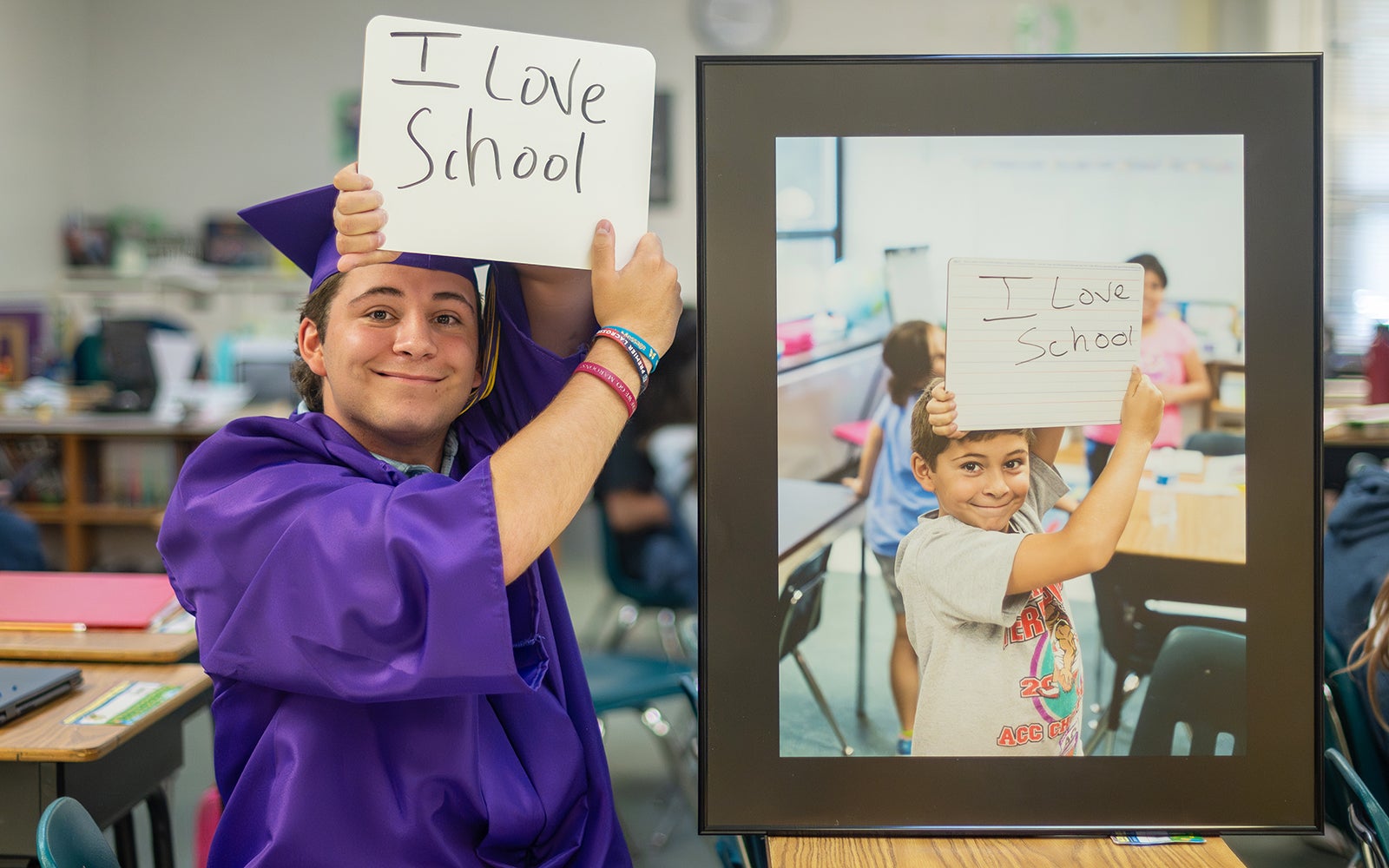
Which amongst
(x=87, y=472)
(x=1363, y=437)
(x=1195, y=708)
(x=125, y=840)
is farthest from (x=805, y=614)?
(x=87, y=472)

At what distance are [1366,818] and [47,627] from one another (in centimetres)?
182

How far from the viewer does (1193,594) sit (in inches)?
32.6

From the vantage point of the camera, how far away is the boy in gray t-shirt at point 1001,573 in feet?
2.71

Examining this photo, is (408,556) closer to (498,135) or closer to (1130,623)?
(498,135)

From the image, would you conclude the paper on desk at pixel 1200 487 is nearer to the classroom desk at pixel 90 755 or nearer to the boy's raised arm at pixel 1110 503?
the boy's raised arm at pixel 1110 503

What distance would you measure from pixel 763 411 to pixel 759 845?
0.54m

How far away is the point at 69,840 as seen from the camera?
935 mm

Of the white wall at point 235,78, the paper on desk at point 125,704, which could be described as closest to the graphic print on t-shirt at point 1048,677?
the paper on desk at point 125,704

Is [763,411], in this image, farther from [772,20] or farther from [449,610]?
[772,20]

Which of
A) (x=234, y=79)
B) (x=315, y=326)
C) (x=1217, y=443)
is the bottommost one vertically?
(x=1217, y=443)

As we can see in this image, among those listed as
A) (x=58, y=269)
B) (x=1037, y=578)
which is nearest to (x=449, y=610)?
(x=1037, y=578)

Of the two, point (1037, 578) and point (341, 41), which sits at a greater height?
point (341, 41)

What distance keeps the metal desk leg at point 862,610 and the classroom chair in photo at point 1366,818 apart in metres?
0.57

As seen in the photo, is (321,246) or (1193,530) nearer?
(1193,530)
